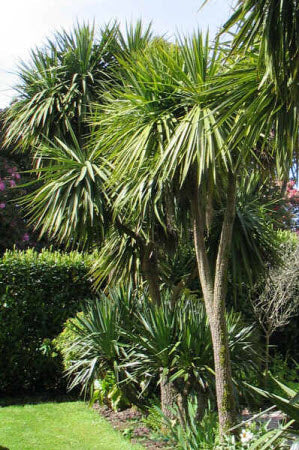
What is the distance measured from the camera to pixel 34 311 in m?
8.19

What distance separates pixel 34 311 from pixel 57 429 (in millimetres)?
2491

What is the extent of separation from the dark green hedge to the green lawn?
876mm

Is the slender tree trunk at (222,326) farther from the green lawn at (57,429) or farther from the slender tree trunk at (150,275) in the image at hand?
the slender tree trunk at (150,275)

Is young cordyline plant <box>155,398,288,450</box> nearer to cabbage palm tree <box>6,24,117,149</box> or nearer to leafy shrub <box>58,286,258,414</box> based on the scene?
leafy shrub <box>58,286,258,414</box>

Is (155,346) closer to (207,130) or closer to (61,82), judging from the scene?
(207,130)

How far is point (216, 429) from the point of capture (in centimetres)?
495

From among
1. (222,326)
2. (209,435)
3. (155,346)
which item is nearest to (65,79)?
(155,346)

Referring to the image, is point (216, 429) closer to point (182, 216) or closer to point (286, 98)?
point (182, 216)

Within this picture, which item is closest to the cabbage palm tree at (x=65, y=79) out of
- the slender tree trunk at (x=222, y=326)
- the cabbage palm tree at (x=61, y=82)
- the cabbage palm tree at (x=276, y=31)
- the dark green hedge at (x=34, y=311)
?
the cabbage palm tree at (x=61, y=82)

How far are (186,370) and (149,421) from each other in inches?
38.8

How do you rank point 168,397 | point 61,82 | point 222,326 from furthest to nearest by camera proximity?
point 61,82 < point 168,397 < point 222,326

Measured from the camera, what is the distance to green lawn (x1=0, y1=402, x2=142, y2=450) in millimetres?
5406

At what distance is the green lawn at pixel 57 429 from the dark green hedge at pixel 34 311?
2.87ft

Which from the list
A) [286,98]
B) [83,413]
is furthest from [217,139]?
[83,413]
